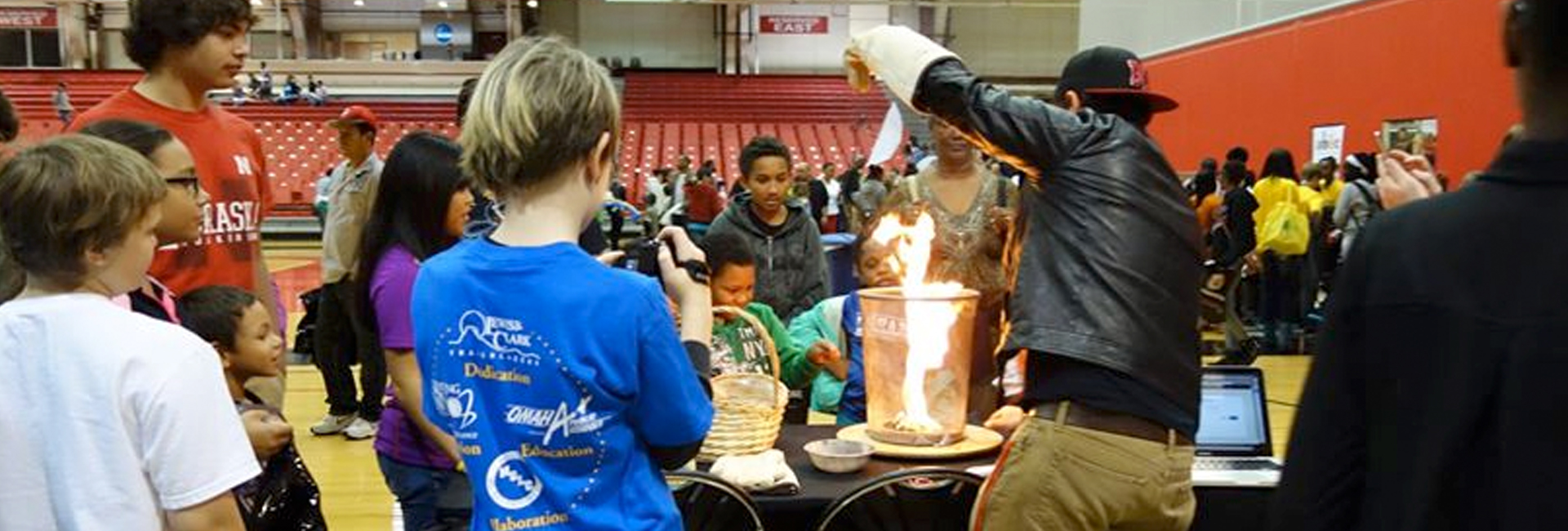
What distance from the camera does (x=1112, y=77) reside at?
2.22 meters

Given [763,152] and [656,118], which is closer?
[763,152]

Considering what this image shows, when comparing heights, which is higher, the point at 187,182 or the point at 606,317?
the point at 187,182

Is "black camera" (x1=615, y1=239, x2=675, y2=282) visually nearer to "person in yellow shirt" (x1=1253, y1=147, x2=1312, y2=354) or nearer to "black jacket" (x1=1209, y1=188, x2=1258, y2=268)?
"black jacket" (x1=1209, y1=188, x2=1258, y2=268)

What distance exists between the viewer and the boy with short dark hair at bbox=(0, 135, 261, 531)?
1459mm

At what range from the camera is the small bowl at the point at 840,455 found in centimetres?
262

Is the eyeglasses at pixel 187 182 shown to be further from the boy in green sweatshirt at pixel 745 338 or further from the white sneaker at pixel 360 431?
the white sneaker at pixel 360 431

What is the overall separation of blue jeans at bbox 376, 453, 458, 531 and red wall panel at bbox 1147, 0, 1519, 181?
6.16 meters

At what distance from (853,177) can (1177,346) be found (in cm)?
1215

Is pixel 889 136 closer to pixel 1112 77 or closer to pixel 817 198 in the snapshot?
pixel 1112 77

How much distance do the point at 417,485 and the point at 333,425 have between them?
340cm

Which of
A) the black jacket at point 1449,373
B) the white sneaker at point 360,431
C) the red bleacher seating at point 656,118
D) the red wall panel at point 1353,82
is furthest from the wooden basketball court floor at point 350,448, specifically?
the red bleacher seating at point 656,118

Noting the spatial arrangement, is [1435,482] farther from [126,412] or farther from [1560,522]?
[126,412]

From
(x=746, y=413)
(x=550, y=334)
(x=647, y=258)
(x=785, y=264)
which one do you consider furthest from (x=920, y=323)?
(x=785, y=264)

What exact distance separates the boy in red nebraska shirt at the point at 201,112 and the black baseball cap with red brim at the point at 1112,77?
74.6 inches
